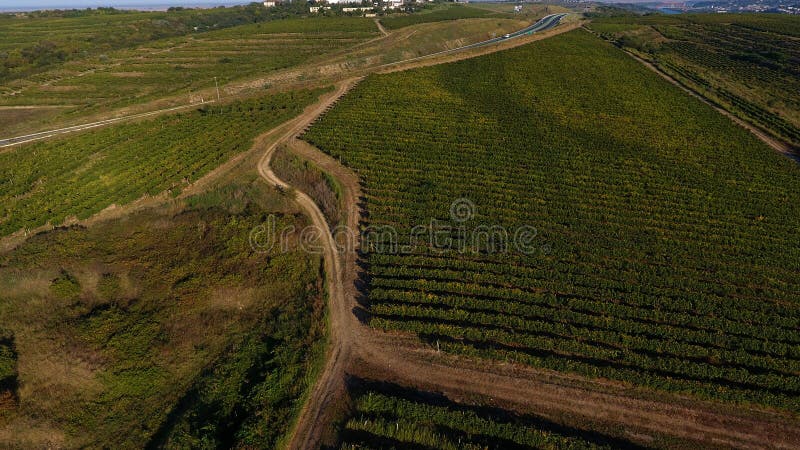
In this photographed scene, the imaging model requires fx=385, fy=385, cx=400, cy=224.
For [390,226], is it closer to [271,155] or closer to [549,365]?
[549,365]

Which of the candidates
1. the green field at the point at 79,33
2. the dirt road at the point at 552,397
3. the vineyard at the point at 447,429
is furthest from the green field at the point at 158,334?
the green field at the point at 79,33

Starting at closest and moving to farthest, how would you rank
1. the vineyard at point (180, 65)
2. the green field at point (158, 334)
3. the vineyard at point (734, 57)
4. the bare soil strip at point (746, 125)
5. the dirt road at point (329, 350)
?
the dirt road at point (329, 350)
the green field at point (158, 334)
the bare soil strip at point (746, 125)
the vineyard at point (734, 57)
the vineyard at point (180, 65)

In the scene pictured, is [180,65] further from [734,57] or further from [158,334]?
[734,57]

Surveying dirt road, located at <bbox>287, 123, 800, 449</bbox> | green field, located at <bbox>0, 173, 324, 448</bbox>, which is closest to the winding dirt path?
dirt road, located at <bbox>287, 123, 800, 449</bbox>

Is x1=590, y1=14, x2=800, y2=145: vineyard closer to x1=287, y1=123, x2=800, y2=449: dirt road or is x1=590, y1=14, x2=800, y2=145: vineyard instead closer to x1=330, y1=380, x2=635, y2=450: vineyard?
x1=287, y1=123, x2=800, y2=449: dirt road

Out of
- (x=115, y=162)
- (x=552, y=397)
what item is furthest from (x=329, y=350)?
(x=115, y=162)

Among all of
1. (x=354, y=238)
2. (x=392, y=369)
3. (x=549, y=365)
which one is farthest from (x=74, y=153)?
(x=549, y=365)

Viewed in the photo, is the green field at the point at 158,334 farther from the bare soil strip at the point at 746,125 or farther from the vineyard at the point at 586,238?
the bare soil strip at the point at 746,125
